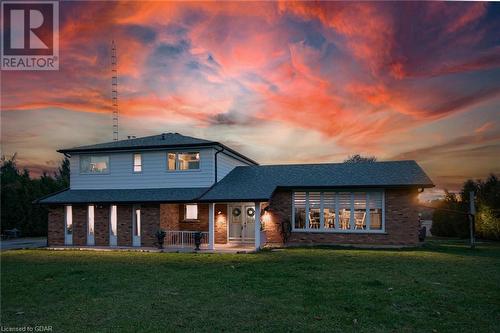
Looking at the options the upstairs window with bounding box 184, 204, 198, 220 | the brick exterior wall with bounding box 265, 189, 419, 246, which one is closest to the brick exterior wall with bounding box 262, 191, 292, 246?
the brick exterior wall with bounding box 265, 189, 419, 246

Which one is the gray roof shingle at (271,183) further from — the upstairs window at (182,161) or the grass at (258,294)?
the grass at (258,294)

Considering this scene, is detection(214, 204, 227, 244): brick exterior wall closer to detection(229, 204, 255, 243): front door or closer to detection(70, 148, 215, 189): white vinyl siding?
detection(229, 204, 255, 243): front door

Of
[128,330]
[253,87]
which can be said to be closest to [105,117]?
[253,87]

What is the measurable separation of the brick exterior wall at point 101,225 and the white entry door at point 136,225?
4.88ft

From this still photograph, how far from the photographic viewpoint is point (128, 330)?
6.12 metres

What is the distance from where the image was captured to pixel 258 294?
8469 millimetres

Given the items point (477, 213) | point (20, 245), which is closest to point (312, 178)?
point (477, 213)

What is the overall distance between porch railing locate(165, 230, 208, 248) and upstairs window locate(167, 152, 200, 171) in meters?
3.33

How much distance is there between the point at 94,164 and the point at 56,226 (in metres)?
3.83

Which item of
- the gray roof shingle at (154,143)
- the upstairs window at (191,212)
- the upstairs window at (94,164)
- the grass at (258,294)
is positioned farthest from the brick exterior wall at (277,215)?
the upstairs window at (94,164)

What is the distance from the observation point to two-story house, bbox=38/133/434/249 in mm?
18234

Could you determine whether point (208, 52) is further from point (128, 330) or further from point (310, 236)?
point (128, 330)

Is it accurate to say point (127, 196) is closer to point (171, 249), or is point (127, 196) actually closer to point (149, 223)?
point (149, 223)

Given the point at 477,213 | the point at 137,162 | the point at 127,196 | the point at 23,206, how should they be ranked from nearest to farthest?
the point at 127,196, the point at 137,162, the point at 477,213, the point at 23,206
